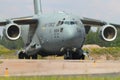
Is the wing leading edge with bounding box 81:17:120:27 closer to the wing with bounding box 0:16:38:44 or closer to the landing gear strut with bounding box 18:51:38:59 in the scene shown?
the wing with bounding box 0:16:38:44

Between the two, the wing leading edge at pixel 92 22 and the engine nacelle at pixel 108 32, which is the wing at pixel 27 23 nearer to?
the wing leading edge at pixel 92 22

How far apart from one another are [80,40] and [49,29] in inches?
127

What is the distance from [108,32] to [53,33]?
18.0 feet

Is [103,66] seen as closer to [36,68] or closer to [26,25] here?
[36,68]

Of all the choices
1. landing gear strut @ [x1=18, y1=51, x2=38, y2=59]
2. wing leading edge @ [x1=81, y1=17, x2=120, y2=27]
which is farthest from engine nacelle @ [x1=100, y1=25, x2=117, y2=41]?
landing gear strut @ [x1=18, y1=51, x2=38, y2=59]

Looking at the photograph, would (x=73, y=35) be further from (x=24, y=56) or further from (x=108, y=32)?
(x=24, y=56)

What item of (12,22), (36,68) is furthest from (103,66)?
(12,22)

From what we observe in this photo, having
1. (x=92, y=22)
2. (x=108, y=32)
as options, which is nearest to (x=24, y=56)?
(x=92, y=22)

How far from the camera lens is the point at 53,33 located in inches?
1435

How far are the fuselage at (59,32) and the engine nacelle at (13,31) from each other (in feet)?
7.01

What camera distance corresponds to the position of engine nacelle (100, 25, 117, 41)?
3840cm

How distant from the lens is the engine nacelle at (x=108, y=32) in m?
38.4

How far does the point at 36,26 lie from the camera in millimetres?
39500

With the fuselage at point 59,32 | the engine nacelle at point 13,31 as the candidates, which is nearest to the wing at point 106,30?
the fuselage at point 59,32
